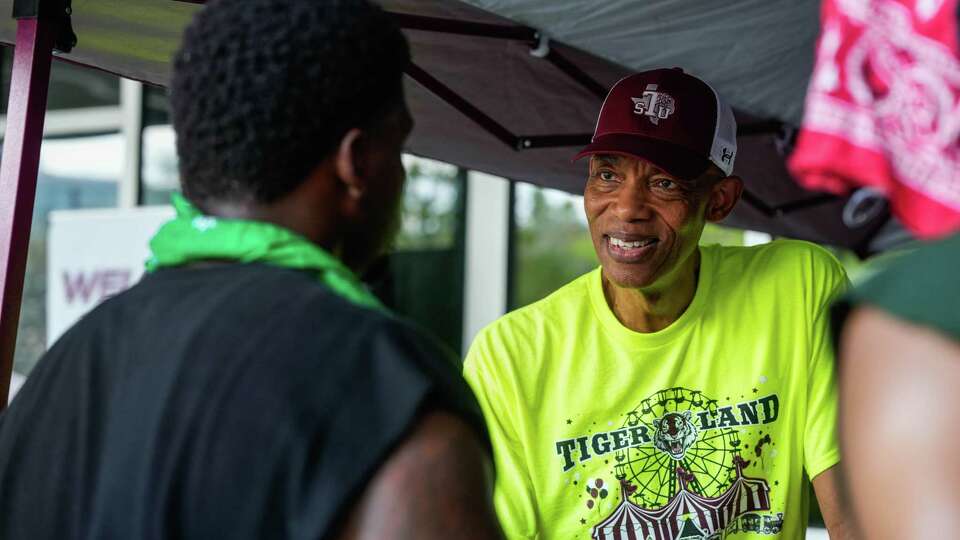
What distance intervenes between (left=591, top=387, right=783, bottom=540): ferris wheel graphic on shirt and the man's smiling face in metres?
0.33

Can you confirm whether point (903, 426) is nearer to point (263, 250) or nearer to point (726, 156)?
point (263, 250)

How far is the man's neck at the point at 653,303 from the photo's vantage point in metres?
2.71

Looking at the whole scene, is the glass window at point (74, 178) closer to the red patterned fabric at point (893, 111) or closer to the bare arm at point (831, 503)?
the bare arm at point (831, 503)

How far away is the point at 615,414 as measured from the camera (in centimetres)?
262

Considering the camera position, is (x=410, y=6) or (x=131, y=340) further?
(x=410, y=6)

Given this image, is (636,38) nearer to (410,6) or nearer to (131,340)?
(410,6)

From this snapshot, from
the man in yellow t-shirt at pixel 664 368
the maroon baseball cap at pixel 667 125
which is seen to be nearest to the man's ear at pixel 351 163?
the man in yellow t-shirt at pixel 664 368

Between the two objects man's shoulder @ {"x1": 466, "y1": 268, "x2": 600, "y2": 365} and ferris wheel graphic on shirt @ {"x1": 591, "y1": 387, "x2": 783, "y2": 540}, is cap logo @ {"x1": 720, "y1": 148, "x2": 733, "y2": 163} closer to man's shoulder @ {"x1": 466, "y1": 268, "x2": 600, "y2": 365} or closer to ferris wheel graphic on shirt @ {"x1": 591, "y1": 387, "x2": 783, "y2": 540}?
man's shoulder @ {"x1": 466, "y1": 268, "x2": 600, "y2": 365}

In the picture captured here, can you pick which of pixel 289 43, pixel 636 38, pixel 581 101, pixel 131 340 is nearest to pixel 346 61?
pixel 289 43

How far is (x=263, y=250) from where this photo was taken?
124 cm

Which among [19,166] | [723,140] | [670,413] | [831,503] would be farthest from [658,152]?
[19,166]

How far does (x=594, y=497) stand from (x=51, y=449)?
1.51 metres

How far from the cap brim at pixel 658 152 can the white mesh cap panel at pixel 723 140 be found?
0.05 meters

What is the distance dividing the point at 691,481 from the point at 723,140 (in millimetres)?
832
